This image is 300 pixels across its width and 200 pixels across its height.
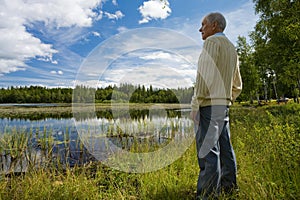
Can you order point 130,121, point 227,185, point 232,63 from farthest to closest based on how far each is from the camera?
point 130,121 → point 227,185 → point 232,63

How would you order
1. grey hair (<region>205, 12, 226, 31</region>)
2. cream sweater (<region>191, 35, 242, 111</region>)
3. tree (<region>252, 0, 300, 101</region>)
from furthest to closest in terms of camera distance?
1. tree (<region>252, 0, 300, 101</region>)
2. grey hair (<region>205, 12, 226, 31</region>)
3. cream sweater (<region>191, 35, 242, 111</region>)

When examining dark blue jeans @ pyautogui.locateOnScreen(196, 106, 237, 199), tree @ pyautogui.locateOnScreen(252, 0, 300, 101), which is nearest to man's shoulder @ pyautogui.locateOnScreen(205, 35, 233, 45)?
dark blue jeans @ pyautogui.locateOnScreen(196, 106, 237, 199)

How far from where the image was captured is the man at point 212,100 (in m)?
2.04

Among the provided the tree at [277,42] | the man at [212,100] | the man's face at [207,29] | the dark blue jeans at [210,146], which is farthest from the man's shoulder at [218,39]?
the tree at [277,42]

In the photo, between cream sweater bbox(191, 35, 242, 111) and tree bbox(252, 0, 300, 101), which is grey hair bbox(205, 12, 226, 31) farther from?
tree bbox(252, 0, 300, 101)

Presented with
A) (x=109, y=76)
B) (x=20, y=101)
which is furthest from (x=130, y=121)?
(x=20, y=101)

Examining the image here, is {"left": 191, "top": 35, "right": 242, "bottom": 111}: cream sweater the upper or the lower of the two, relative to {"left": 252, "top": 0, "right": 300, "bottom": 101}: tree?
lower

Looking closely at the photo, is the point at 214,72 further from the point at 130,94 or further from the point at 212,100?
the point at 130,94

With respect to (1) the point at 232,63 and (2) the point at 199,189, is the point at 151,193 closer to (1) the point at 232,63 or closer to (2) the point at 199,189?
(2) the point at 199,189

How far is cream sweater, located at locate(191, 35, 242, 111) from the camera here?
6.65 ft

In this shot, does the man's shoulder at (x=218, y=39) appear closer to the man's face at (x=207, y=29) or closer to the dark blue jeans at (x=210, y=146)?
the man's face at (x=207, y=29)

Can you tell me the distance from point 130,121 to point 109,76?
3.27 meters

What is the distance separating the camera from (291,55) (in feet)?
42.7

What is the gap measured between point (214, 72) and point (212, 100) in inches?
9.8
